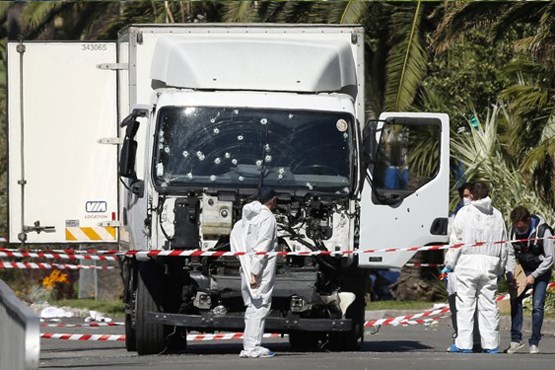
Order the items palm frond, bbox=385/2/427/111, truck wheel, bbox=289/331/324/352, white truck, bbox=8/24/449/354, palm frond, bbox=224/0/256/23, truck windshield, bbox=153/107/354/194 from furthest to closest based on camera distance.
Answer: palm frond, bbox=224/0/256/23 → palm frond, bbox=385/2/427/111 → truck wheel, bbox=289/331/324/352 → truck windshield, bbox=153/107/354/194 → white truck, bbox=8/24/449/354

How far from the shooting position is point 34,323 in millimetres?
7902

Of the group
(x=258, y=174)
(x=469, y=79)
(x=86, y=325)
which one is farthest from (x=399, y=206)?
(x=469, y=79)

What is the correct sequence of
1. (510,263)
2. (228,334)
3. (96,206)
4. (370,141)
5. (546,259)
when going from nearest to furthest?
(370,141), (510,263), (546,259), (96,206), (228,334)

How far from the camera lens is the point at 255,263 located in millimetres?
14430

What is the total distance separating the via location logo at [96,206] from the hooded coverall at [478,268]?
390 cm

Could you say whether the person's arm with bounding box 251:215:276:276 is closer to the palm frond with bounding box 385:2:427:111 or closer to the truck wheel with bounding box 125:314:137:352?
the truck wheel with bounding box 125:314:137:352

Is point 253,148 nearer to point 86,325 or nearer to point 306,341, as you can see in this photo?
point 306,341

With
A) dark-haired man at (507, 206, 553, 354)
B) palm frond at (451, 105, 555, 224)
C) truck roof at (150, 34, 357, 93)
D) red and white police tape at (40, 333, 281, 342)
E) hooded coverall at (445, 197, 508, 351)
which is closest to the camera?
truck roof at (150, 34, 357, 93)

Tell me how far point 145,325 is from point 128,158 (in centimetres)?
157

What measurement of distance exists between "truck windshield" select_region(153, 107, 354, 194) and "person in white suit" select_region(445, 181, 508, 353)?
1.37m

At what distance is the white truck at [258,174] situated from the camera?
15.0 m

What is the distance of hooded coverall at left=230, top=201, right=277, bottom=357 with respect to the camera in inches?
565

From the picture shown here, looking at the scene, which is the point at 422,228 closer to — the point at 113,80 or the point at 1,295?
the point at 113,80

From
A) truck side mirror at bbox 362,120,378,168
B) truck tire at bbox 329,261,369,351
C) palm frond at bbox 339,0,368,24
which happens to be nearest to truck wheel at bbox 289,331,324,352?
truck tire at bbox 329,261,369,351
